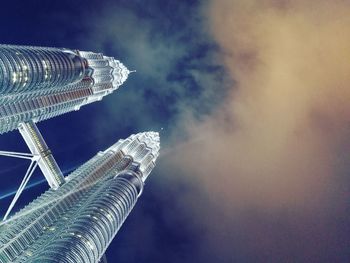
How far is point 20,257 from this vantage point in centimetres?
16200

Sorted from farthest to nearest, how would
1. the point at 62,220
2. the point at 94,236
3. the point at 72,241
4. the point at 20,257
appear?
the point at 62,220 → the point at 20,257 → the point at 94,236 → the point at 72,241

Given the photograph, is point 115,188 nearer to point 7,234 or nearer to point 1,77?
point 7,234

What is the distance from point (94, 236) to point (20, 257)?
3528 cm

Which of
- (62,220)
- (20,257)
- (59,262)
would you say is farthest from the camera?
(62,220)

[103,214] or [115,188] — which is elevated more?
[115,188]

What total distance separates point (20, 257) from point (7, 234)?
618 inches

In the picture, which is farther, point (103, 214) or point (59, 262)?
point (103, 214)

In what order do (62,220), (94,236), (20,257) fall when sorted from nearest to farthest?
1. (94,236)
2. (20,257)
3. (62,220)

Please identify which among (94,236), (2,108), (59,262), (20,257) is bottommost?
(59,262)

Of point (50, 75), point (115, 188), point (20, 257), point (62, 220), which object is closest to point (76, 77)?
point (50, 75)

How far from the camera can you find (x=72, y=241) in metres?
134

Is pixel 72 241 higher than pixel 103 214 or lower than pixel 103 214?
lower

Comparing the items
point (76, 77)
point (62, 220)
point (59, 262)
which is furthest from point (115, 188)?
point (59, 262)

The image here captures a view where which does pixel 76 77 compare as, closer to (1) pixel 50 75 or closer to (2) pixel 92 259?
(1) pixel 50 75
